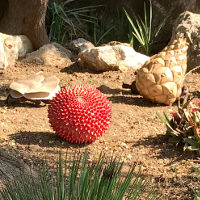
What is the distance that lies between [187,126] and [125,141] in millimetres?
551

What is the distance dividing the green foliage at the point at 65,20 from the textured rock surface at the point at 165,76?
3.03 metres

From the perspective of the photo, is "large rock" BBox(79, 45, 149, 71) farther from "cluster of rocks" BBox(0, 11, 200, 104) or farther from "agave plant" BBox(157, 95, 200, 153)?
"agave plant" BBox(157, 95, 200, 153)

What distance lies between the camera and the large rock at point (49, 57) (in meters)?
6.61

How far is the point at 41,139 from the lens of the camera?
165 inches

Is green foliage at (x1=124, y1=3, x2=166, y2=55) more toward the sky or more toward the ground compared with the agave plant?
more toward the sky

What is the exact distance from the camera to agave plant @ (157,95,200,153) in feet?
12.6

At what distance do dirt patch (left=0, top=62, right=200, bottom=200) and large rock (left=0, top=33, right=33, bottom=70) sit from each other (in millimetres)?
525

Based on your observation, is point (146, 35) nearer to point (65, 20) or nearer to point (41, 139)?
point (65, 20)

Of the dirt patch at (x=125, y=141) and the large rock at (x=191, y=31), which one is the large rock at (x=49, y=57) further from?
the large rock at (x=191, y=31)

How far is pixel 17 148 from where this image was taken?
3.96 meters

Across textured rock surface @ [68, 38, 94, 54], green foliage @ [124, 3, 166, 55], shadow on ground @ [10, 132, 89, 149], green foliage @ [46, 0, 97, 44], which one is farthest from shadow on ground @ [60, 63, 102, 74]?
shadow on ground @ [10, 132, 89, 149]

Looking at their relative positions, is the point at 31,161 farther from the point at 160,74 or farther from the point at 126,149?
the point at 160,74

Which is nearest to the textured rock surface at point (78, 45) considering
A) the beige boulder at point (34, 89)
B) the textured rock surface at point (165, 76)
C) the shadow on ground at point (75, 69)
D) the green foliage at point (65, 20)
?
the green foliage at point (65, 20)

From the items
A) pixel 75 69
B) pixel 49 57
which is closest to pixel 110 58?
pixel 75 69
